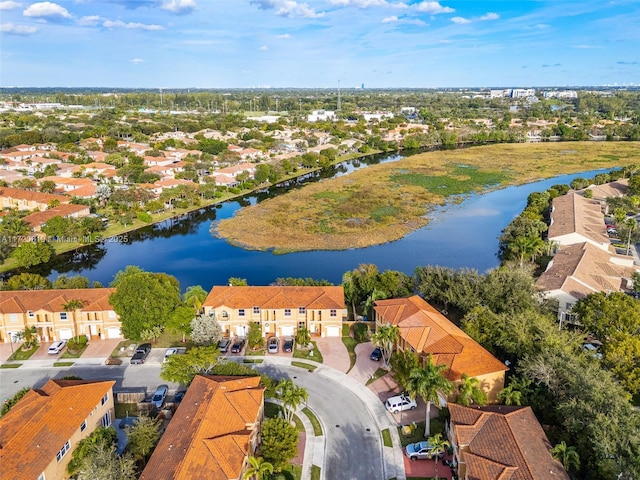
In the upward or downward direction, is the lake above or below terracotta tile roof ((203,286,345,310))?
below

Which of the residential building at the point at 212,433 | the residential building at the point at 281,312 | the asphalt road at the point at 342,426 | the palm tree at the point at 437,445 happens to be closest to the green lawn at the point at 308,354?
the asphalt road at the point at 342,426

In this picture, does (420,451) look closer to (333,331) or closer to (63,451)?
(333,331)

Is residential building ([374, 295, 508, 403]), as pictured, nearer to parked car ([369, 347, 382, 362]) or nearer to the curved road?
parked car ([369, 347, 382, 362])

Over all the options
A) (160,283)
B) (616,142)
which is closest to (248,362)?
(160,283)

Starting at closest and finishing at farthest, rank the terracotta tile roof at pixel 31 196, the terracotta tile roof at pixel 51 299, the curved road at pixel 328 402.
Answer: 1. the curved road at pixel 328 402
2. the terracotta tile roof at pixel 51 299
3. the terracotta tile roof at pixel 31 196

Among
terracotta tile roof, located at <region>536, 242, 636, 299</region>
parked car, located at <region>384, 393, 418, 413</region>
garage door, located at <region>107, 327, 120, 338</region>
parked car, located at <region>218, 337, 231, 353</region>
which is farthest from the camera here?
terracotta tile roof, located at <region>536, 242, 636, 299</region>

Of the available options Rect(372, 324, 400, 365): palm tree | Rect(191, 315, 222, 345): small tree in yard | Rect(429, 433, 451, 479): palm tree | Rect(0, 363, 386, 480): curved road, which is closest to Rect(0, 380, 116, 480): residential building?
Rect(0, 363, 386, 480): curved road

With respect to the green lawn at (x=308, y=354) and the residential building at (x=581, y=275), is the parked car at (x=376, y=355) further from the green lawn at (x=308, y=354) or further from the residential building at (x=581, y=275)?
the residential building at (x=581, y=275)
